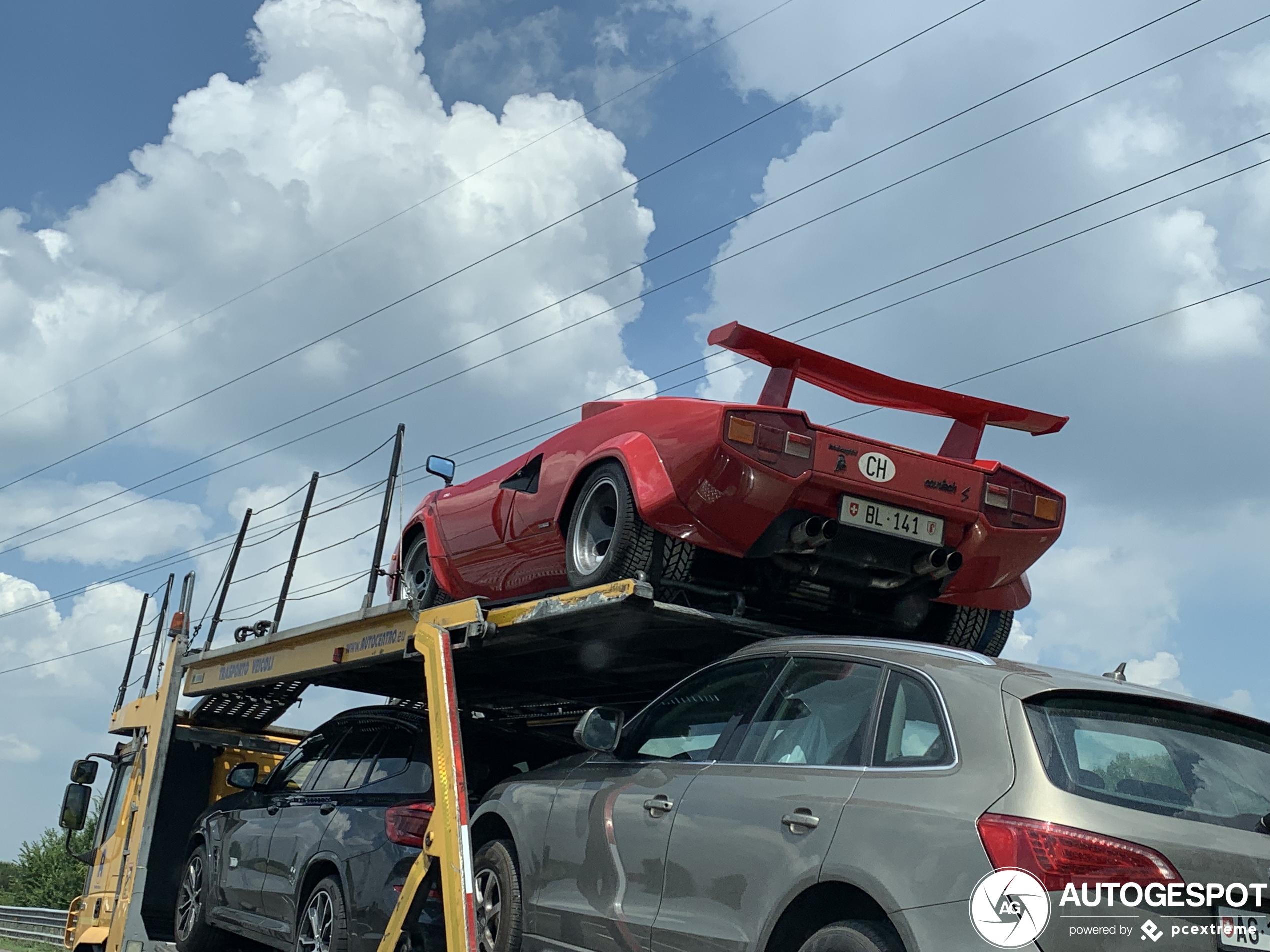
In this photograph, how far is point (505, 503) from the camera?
7.16 meters

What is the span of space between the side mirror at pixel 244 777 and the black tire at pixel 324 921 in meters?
1.31

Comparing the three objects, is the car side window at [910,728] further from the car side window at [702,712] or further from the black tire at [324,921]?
the black tire at [324,921]

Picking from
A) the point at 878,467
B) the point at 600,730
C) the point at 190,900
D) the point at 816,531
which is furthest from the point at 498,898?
the point at 190,900

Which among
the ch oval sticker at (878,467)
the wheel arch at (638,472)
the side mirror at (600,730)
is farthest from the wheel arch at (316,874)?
the ch oval sticker at (878,467)

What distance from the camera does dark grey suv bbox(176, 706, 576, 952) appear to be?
21.0 feet

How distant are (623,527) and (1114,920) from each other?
120 inches

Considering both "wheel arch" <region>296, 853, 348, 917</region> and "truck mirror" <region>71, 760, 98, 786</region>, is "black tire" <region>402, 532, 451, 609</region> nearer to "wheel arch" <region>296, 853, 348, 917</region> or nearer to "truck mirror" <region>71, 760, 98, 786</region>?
"wheel arch" <region>296, 853, 348, 917</region>

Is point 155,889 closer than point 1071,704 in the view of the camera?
No

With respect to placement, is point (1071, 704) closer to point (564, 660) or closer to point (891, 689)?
point (891, 689)

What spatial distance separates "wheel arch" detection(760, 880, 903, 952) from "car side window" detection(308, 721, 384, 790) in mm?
3722

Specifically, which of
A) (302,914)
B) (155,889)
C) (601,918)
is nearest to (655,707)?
(601,918)

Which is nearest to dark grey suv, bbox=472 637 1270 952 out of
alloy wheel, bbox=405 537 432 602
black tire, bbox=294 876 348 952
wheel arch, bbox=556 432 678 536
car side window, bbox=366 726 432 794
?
wheel arch, bbox=556 432 678 536

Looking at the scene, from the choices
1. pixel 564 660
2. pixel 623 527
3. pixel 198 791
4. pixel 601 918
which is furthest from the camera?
pixel 198 791

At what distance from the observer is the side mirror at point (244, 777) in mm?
8234
